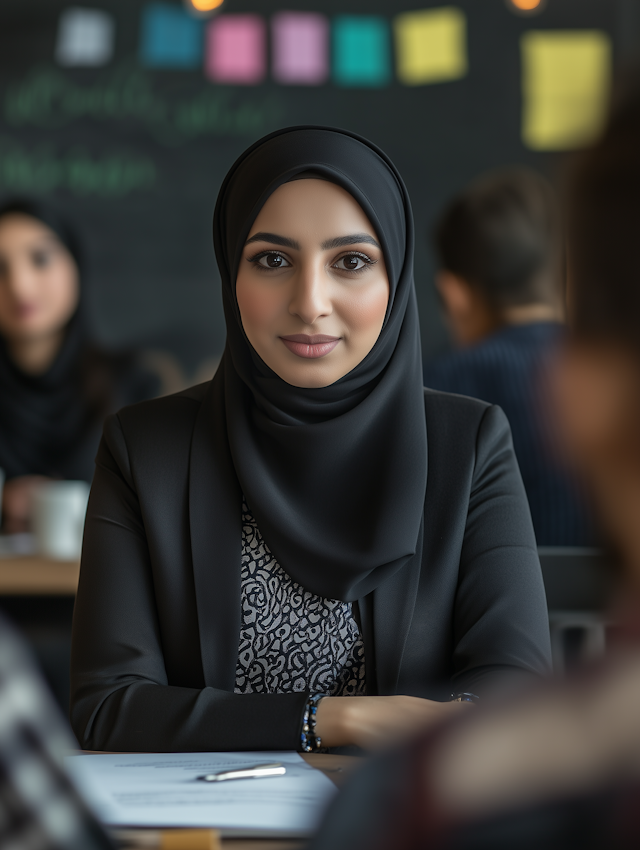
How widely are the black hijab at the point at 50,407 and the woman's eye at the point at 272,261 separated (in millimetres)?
1569

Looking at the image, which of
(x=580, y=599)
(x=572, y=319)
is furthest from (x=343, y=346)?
(x=580, y=599)

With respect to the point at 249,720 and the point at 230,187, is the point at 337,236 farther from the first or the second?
the point at 249,720

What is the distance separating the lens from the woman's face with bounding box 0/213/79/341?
9.22 feet

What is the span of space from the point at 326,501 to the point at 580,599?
2.53ft

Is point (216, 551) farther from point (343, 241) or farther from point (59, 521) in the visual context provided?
point (59, 521)

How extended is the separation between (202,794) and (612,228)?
55 centimetres

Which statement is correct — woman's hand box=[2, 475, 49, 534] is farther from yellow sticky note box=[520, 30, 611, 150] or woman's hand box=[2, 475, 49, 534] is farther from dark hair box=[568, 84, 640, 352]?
dark hair box=[568, 84, 640, 352]

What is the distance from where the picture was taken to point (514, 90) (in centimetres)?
311

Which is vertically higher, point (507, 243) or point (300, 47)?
point (300, 47)

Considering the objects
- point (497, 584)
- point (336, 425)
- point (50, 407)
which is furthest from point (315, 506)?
point (50, 407)

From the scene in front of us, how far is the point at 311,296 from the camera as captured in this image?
3.63ft

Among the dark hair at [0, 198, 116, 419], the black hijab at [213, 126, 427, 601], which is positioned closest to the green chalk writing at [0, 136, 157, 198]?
the dark hair at [0, 198, 116, 419]

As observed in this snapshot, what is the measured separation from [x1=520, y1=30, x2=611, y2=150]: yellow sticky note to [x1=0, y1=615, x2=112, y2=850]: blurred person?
297 centimetres

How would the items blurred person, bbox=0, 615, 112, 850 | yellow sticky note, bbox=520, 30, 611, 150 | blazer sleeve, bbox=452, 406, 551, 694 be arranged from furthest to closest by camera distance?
yellow sticky note, bbox=520, 30, 611, 150 < blazer sleeve, bbox=452, 406, 551, 694 < blurred person, bbox=0, 615, 112, 850
